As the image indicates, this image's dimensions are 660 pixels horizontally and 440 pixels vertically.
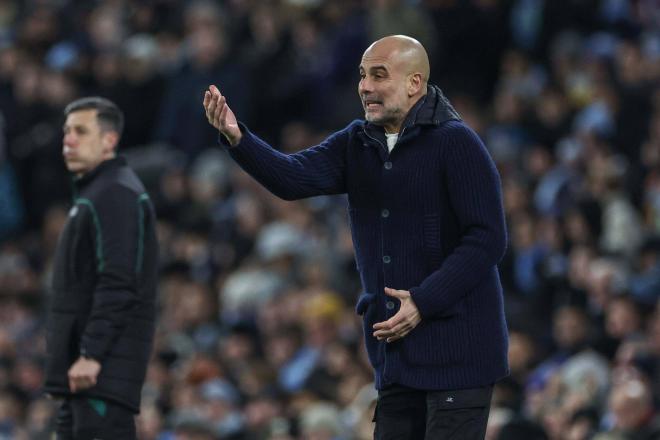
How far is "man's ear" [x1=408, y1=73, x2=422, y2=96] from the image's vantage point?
5.61 m

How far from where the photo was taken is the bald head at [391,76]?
5.56m

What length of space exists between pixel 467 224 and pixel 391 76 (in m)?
0.59

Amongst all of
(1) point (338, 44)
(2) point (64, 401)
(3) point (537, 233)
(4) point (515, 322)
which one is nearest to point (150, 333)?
(2) point (64, 401)

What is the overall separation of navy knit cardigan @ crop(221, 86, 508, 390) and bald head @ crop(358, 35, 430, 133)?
8cm

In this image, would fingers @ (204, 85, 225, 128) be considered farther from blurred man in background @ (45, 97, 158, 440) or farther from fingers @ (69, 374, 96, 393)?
fingers @ (69, 374, 96, 393)

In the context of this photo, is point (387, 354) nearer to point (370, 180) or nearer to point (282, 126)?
point (370, 180)

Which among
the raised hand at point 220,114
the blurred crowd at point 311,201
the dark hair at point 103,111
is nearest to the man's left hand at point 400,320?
the raised hand at point 220,114

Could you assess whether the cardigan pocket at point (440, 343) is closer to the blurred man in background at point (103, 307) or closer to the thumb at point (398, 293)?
the thumb at point (398, 293)

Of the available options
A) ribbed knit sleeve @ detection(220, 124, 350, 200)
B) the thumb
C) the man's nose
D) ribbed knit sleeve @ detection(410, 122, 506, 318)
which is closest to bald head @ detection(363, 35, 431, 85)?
ribbed knit sleeve @ detection(410, 122, 506, 318)

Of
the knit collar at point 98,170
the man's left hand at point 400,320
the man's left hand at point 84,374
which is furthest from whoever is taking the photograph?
the knit collar at point 98,170

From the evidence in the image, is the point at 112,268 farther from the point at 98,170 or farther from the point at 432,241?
the point at 432,241

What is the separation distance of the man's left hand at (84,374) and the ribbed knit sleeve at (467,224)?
1.69 meters

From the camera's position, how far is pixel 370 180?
Answer: 5703 mm

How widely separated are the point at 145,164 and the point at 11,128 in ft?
4.84
